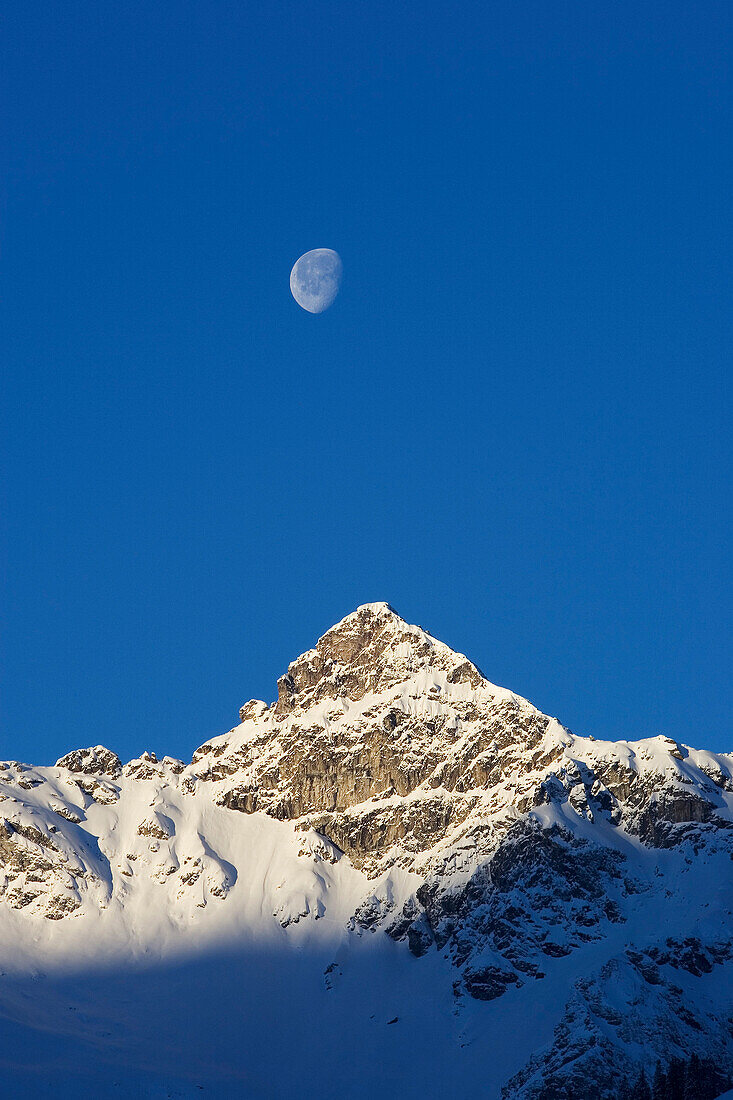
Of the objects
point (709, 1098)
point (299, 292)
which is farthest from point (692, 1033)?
point (299, 292)

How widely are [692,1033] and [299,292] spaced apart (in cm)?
9903

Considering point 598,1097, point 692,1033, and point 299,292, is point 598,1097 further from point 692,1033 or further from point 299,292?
point 299,292

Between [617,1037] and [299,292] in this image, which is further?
[617,1037]

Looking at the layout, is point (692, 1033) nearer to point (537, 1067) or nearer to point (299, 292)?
point (537, 1067)

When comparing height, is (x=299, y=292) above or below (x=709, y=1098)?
above

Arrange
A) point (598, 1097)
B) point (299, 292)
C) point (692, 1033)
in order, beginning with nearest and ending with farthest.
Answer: point (299, 292) < point (598, 1097) < point (692, 1033)

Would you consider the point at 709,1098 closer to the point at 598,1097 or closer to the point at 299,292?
the point at 598,1097

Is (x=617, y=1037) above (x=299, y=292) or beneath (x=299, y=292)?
beneath

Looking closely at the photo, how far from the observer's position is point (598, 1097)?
607 ft

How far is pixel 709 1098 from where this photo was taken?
192625 mm

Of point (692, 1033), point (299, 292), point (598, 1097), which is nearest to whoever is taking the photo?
point (299, 292)

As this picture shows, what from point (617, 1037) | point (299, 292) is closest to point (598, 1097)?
point (617, 1037)

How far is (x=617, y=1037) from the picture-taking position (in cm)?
19400

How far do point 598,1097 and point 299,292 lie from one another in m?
91.4
